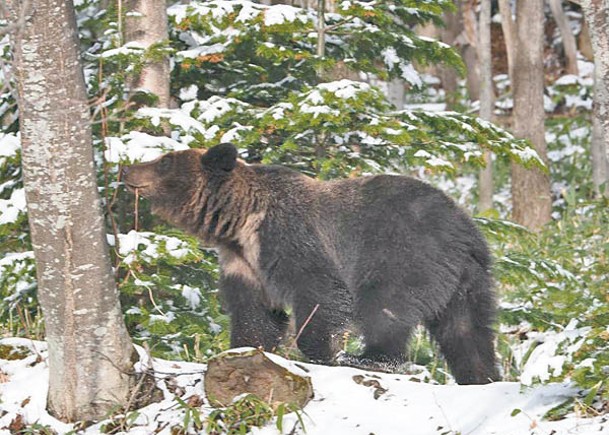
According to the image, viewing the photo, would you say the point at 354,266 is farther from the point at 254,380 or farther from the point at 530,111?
the point at 530,111

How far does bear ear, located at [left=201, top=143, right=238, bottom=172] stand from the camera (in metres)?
6.11

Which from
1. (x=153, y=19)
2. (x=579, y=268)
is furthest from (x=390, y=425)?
(x=579, y=268)

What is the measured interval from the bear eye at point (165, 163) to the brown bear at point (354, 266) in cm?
11

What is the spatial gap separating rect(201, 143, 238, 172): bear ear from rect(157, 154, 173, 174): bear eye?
24cm

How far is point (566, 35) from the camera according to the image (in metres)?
19.3

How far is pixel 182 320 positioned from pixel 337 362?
140 centimetres

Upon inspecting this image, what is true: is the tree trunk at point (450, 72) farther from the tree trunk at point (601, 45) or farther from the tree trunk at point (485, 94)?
the tree trunk at point (601, 45)

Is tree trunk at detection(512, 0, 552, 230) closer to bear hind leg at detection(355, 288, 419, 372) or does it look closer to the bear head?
the bear head

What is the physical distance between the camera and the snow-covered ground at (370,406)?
4.18 metres

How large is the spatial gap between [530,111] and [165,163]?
8.95 meters

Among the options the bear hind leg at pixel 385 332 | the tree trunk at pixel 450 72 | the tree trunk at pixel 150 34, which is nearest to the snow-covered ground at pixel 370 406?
the bear hind leg at pixel 385 332

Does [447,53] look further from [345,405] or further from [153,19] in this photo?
[345,405]

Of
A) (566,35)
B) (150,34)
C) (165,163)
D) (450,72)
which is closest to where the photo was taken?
(165,163)

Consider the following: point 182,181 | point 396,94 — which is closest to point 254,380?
point 182,181
